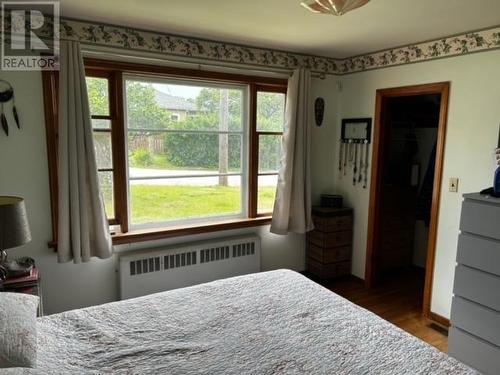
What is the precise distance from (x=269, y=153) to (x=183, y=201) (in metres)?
1.01

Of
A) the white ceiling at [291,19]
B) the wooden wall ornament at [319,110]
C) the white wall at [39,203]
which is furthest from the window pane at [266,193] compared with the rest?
the white ceiling at [291,19]

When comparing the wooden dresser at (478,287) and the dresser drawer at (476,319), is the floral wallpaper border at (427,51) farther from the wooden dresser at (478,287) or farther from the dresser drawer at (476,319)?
the dresser drawer at (476,319)

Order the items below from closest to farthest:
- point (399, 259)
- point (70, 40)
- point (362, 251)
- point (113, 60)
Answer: point (70, 40) → point (113, 60) → point (362, 251) → point (399, 259)

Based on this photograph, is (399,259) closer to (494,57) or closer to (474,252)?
(474,252)

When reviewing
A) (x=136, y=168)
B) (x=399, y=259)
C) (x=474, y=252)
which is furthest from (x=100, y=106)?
(x=399, y=259)

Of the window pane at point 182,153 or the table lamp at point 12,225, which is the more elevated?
the window pane at point 182,153

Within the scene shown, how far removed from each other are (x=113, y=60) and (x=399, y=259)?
12.2ft

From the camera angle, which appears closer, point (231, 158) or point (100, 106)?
point (100, 106)

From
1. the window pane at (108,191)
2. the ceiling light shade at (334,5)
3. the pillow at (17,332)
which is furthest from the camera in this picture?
the window pane at (108,191)

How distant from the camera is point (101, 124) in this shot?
280 centimetres

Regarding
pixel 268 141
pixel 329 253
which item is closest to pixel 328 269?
pixel 329 253

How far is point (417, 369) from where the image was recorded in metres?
1.42

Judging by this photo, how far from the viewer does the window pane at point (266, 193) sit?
364 cm

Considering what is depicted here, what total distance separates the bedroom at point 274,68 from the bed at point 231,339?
109cm
